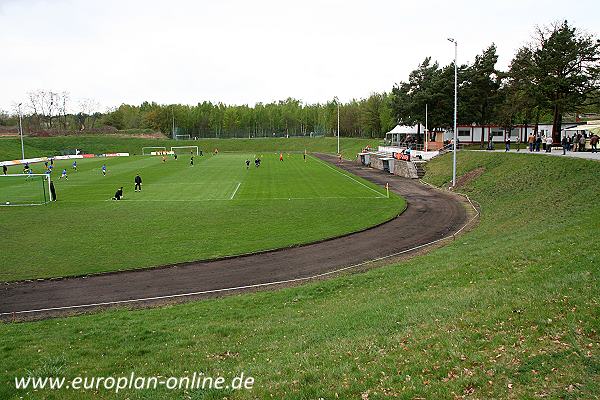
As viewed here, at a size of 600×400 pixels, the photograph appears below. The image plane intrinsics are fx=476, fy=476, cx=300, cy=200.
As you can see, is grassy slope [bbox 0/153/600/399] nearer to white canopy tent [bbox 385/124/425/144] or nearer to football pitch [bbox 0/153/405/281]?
football pitch [bbox 0/153/405/281]

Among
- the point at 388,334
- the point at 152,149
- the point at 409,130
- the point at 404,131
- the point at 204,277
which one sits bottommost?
the point at 204,277

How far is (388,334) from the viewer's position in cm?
1018

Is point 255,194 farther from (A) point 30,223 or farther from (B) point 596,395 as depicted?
(B) point 596,395

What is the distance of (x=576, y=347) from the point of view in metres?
8.11

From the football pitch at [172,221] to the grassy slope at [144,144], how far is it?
5812cm

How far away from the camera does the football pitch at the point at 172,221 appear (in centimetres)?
2156

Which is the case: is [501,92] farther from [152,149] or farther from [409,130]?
[152,149]

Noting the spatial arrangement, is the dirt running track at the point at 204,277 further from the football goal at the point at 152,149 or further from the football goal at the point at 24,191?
the football goal at the point at 152,149

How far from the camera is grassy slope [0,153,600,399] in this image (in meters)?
7.83

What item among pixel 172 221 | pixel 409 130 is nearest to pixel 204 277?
pixel 172 221

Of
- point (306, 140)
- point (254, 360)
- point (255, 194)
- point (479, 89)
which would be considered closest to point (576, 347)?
point (254, 360)

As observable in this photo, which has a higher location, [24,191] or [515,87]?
[515,87]

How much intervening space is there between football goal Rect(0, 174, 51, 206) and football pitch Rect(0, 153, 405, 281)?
660 millimetres

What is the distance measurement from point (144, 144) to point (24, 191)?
300 ft
